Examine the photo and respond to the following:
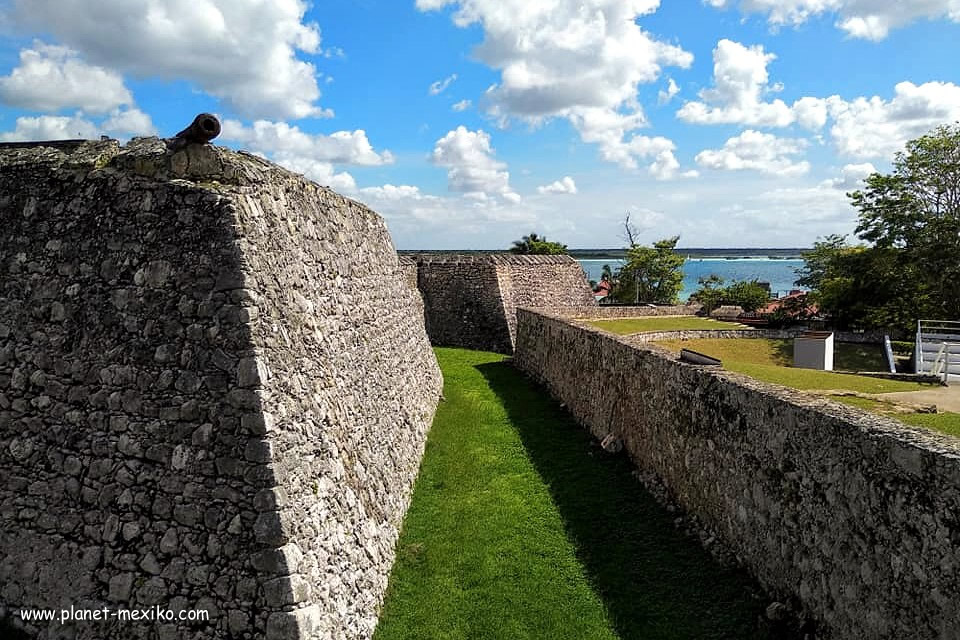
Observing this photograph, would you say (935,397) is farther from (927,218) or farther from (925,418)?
(927,218)

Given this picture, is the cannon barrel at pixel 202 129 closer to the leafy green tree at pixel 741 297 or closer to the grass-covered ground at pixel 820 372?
the grass-covered ground at pixel 820 372

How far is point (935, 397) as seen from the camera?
9953mm

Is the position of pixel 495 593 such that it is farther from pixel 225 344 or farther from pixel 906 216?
pixel 906 216

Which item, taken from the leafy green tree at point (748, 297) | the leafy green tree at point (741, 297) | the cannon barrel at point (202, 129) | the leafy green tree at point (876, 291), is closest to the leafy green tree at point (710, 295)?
the leafy green tree at point (741, 297)

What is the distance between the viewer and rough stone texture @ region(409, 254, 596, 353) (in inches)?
1102

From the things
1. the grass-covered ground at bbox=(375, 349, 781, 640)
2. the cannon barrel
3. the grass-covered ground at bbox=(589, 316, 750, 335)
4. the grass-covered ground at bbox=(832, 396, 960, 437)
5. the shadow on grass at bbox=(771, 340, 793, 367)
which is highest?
the cannon barrel

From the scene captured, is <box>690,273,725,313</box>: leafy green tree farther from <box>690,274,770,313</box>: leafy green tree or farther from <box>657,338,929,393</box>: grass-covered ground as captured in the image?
<box>657,338,929,393</box>: grass-covered ground

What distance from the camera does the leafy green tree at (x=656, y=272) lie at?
56.4 meters

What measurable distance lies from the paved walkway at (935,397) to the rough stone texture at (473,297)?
17.6 meters

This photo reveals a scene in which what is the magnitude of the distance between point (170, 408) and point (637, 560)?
232 inches

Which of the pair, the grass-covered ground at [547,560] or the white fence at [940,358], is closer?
the grass-covered ground at [547,560]

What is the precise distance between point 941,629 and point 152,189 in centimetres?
768

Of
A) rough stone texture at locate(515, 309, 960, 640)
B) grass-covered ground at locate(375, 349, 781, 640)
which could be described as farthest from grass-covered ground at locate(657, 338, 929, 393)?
grass-covered ground at locate(375, 349, 781, 640)

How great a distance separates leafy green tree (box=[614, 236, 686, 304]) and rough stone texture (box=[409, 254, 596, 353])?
2933 centimetres
